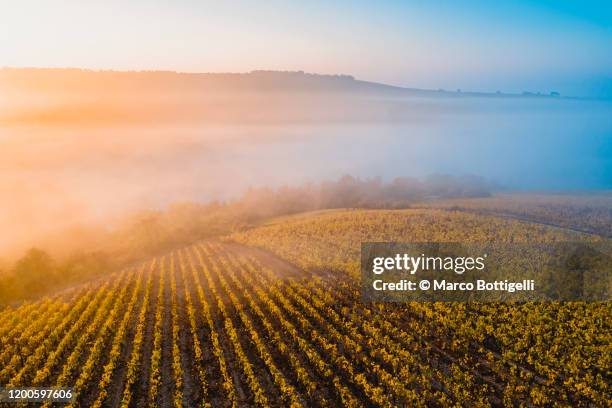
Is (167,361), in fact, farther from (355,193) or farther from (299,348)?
(355,193)

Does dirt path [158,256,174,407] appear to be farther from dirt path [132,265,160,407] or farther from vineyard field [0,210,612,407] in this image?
dirt path [132,265,160,407]

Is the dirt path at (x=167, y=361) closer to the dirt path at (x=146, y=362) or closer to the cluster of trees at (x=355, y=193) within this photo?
the dirt path at (x=146, y=362)

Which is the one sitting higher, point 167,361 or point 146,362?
point 167,361

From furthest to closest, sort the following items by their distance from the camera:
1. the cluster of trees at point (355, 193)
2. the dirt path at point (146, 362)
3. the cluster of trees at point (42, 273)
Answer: the cluster of trees at point (355, 193), the cluster of trees at point (42, 273), the dirt path at point (146, 362)

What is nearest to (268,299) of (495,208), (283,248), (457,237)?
(283,248)

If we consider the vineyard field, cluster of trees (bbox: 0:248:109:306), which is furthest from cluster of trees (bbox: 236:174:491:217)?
the vineyard field

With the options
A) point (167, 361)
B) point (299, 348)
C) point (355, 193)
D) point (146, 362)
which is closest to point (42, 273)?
point (146, 362)

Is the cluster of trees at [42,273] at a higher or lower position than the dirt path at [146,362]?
lower

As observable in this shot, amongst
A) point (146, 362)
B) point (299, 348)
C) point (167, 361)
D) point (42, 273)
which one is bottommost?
point (42, 273)

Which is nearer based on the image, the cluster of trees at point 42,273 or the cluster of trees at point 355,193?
the cluster of trees at point 42,273

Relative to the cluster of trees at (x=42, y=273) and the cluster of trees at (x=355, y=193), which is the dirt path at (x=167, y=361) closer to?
the cluster of trees at (x=42, y=273)

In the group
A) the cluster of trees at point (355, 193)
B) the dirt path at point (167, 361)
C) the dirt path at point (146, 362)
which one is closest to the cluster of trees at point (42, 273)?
the dirt path at point (146, 362)

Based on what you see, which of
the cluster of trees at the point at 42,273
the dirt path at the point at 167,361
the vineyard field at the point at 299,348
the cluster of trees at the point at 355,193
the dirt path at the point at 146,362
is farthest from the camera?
the cluster of trees at the point at 355,193
